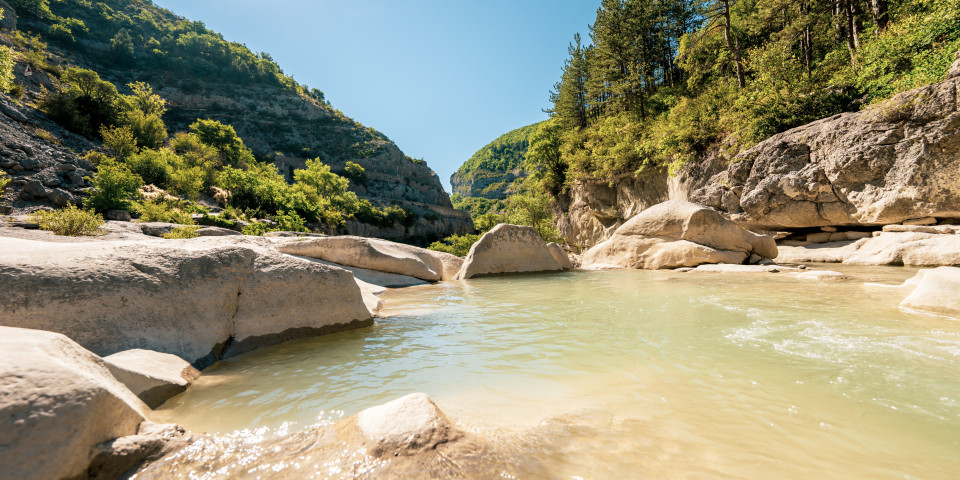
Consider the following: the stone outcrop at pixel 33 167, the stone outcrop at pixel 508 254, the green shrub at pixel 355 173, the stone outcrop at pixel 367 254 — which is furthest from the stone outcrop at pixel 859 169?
the green shrub at pixel 355 173

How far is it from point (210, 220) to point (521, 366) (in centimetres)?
2681

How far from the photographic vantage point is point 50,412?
67.5 inches

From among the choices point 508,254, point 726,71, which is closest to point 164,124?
point 508,254

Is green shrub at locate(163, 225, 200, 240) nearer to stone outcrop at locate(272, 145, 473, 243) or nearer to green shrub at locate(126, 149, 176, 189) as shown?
green shrub at locate(126, 149, 176, 189)

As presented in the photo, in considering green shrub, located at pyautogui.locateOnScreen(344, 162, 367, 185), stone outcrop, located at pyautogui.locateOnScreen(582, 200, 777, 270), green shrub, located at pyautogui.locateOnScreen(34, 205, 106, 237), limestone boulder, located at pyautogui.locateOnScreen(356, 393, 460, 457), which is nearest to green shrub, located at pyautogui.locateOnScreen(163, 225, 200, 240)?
green shrub, located at pyautogui.locateOnScreen(34, 205, 106, 237)

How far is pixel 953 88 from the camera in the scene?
33.9 ft

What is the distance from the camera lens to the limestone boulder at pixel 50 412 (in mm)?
1587

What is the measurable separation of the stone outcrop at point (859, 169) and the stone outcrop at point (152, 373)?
18.5m

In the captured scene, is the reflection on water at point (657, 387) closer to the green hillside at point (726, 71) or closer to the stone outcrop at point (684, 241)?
the stone outcrop at point (684, 241)

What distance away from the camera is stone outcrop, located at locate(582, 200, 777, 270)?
1272cm

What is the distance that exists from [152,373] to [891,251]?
16.8 metres

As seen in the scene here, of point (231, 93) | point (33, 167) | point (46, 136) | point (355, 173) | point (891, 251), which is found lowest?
point (891, 251)

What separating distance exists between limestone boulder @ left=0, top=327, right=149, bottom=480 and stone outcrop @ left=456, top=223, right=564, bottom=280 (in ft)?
36.5

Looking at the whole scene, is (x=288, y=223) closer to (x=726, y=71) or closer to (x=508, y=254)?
(x=508, y=254)
